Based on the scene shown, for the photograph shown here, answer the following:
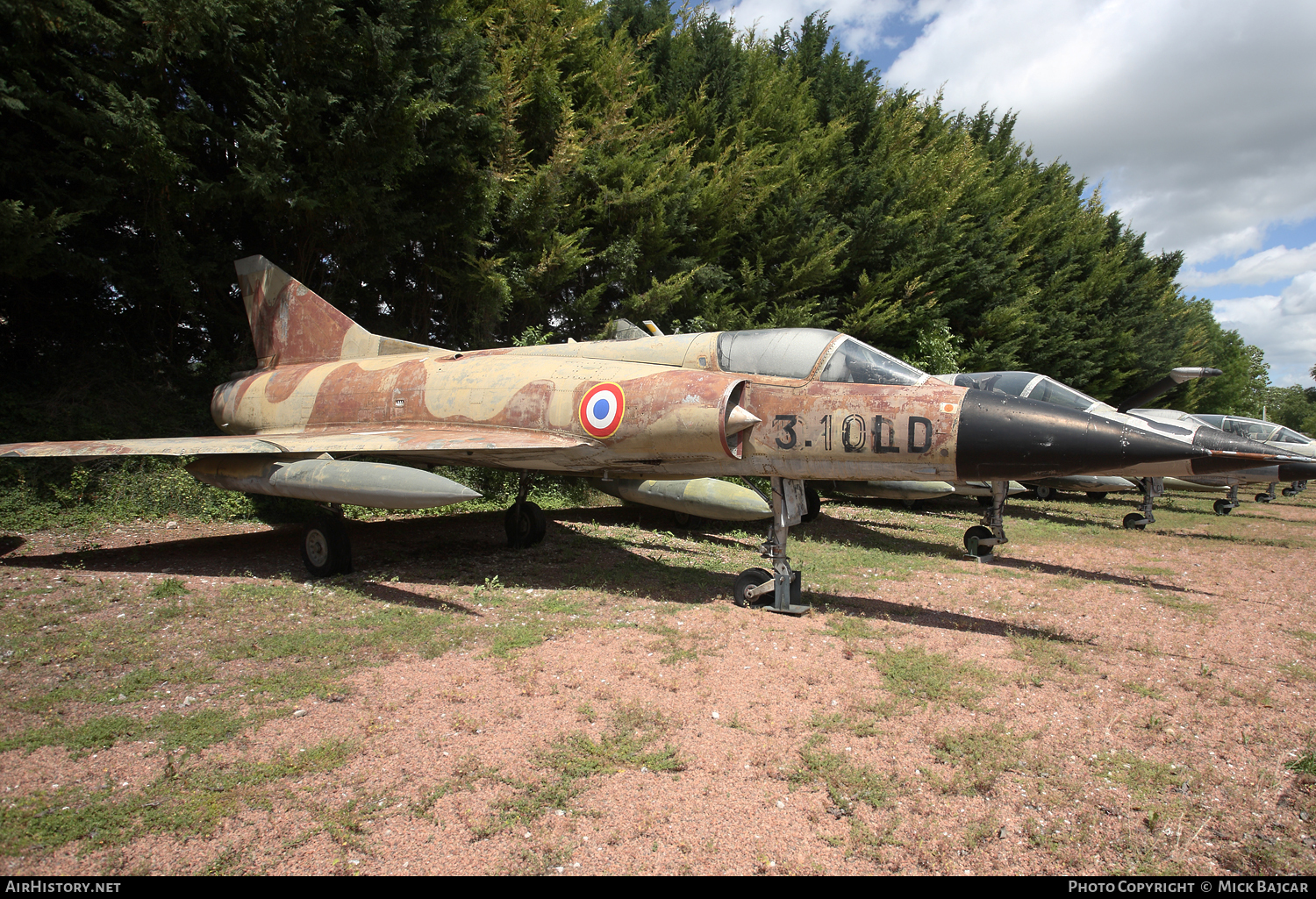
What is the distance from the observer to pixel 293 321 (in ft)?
28.2

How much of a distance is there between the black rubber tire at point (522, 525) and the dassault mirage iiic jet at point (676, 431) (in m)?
→ 1.62

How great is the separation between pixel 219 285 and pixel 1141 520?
17.2m

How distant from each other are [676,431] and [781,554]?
1457mm

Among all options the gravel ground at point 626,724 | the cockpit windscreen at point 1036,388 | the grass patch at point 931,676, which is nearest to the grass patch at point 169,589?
the gravel ground at point 626,724

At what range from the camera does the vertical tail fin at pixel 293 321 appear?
8.43 meters

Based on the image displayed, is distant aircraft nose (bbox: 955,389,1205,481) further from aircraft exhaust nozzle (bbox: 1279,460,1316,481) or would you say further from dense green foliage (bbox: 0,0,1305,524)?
dense green foliage (bbox: 0,0,1305,524)

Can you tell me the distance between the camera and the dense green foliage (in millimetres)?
7902

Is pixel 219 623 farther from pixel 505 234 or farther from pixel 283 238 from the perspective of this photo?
pixel 505 234

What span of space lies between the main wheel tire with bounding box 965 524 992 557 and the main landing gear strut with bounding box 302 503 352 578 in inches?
311

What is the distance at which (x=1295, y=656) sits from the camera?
4.99 metres

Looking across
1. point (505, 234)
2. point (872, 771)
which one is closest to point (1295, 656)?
point (872, 771)

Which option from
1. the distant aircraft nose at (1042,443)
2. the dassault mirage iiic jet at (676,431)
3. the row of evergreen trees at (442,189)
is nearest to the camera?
the distant aircraft nose at (1042,443)

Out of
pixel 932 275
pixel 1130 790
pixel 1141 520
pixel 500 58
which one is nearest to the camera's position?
pixel 1130 790

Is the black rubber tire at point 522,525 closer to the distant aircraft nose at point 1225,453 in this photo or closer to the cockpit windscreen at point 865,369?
the cockpit windscreen at point 865,369
